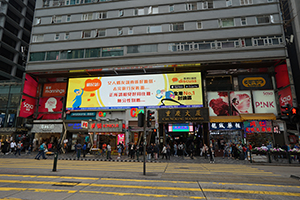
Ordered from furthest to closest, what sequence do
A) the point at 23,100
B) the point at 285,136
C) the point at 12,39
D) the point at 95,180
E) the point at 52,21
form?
1. the point at 12,39
2. the point at 52,21
3. the point at 23,100
4. the point at 285,136
5. the point at 95,180

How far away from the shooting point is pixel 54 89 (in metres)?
30.3

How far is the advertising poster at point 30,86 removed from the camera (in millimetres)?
28609

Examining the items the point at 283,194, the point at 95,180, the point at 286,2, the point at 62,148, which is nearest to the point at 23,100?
the point at 62,148

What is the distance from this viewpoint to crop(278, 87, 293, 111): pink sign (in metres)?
23.0

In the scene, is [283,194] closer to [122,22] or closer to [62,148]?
[62,148]

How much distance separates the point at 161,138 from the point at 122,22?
18630 mm

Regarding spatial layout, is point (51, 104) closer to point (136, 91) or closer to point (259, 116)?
point (136, 91)

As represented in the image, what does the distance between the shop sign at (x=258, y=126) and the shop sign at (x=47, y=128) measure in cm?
2635

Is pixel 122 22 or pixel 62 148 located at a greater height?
pixel 122 22

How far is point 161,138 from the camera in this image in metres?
26.0

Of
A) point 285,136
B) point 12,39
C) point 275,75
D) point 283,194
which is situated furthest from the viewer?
point 12,39

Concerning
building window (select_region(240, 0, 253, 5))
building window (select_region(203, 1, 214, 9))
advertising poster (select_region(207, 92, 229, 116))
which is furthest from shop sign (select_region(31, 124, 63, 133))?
building window (select_region(240, 0, 253, 5))

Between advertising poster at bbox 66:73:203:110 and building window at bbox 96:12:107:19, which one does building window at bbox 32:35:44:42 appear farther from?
building window at bbox 96:12:107:19

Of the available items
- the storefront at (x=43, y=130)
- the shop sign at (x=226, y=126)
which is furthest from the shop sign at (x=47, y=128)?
the shop sign at (x=226, y=126)
